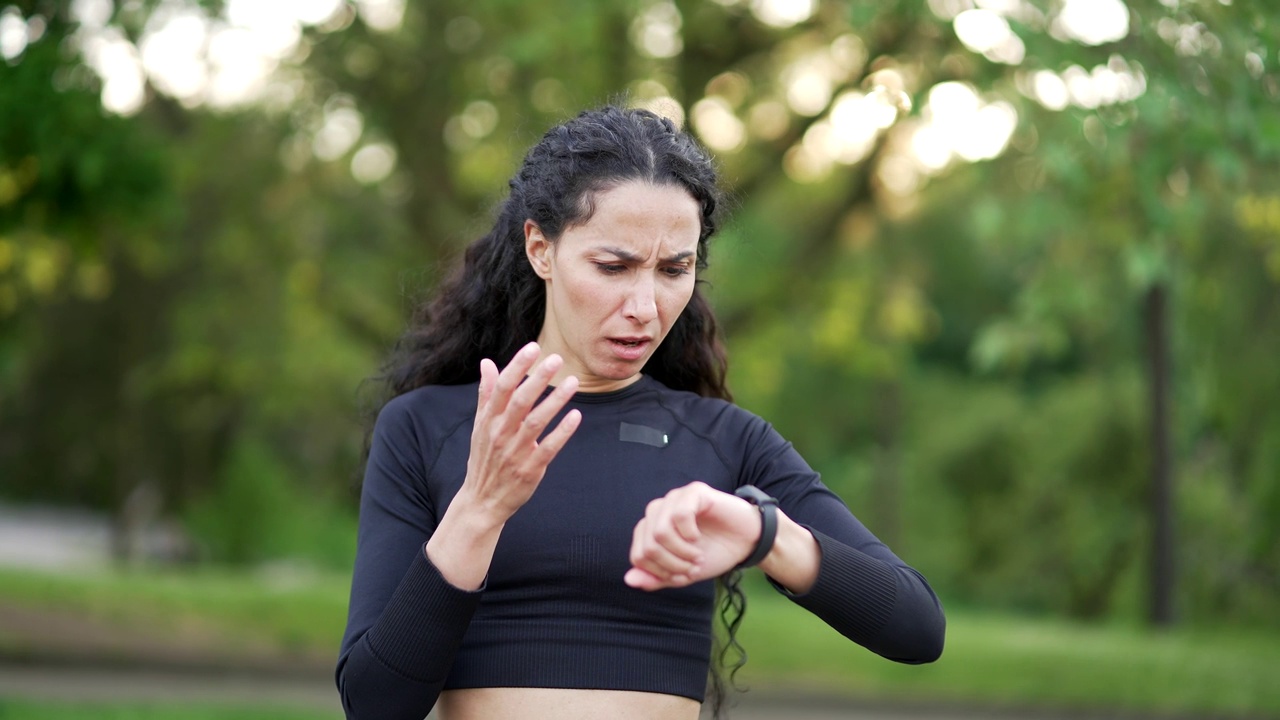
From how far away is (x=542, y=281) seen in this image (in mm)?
2357

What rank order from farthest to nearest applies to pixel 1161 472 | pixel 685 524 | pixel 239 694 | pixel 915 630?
pixel 1161 472
pixel 239 694
pixel 915 630
pixel 685 524

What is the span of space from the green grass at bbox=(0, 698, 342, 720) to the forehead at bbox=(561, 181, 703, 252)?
257 inches

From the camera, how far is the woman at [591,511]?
1764 mm

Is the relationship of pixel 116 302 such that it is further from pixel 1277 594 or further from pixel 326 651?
pixel 1277 594

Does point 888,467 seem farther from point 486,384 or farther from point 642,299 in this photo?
point 486,384

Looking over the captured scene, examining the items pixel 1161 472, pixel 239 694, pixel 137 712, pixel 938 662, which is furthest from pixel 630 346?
pixel 1161 472

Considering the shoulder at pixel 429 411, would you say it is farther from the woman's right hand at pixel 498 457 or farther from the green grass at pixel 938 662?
the green grass at pixel 938 662

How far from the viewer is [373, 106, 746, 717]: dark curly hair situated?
2082mm

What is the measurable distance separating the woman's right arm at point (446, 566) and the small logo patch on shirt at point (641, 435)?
28 centimetres

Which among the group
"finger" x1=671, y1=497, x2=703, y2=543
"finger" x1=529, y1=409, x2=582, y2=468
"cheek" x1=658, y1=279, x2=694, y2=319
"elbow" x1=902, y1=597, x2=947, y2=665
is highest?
"cheek" x1=658, y1=279, x2=694, y2=319

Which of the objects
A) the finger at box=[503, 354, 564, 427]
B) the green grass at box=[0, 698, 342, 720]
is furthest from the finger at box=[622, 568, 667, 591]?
the green grass at box=[0, 698, 342, 720]

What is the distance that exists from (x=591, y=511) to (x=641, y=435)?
166 mm

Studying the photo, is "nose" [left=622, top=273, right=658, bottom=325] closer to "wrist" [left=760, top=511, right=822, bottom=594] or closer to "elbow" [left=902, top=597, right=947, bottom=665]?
"wrist" [left=760, top=511, right=822, bottom=594]

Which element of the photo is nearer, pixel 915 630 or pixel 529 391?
pixel 529 391
